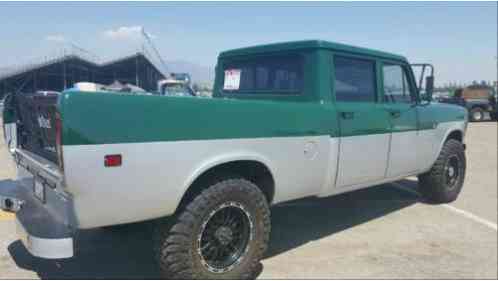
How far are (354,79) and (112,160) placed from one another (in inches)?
107

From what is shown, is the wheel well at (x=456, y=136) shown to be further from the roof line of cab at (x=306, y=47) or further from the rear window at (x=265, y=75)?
the rear window at (x=265, y=75)

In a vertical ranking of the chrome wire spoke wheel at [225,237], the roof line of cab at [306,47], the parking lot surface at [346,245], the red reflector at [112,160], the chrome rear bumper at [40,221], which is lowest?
the parking lot surface at [346,245]

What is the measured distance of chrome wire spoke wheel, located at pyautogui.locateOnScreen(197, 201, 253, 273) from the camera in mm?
3035

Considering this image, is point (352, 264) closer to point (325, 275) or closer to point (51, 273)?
point (325, 275)

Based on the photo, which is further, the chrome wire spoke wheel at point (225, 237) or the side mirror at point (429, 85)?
the side mirror at point (429, 85)

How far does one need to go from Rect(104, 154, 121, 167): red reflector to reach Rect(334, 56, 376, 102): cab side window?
2.25m

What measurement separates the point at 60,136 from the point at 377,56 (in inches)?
138

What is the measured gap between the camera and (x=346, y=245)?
13.5 feet

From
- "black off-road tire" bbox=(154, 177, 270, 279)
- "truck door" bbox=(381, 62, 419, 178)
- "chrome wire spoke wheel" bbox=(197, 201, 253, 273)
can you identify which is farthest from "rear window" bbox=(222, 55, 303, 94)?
"chrome wire spoke wheel" bbox=(197, 201, 253, 273)

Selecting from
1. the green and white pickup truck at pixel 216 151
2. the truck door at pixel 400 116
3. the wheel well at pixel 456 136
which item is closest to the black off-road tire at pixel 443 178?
the wheel well at pixel 456 136

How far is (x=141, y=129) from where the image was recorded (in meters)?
2.50

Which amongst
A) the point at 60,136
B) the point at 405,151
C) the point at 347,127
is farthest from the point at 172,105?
the point at 405,151

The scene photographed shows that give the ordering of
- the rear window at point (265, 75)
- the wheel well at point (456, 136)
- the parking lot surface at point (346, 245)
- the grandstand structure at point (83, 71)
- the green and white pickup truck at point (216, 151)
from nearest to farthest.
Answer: the green and white pickup truck at point (216, 151) < the parking lot surface at point (346, 245) < the rear window at point (265, 75) < the wheel well at point (456, 136) < the grandstand structure at point (83, 71)

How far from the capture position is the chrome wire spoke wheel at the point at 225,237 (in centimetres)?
304
